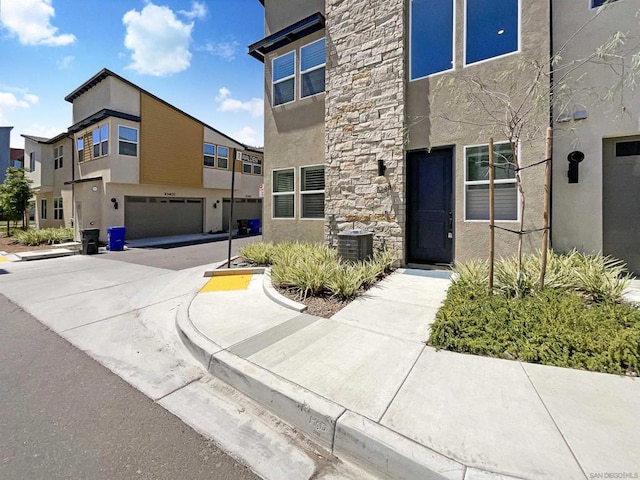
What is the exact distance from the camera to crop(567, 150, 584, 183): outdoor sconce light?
20.4 ft

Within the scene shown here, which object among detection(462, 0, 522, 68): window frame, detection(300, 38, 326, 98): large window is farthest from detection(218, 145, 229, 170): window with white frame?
detection(462, 0, 522, 68): window frame

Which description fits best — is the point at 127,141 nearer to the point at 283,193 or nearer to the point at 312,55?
the point at 283,193

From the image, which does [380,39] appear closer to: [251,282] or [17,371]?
[251,282]

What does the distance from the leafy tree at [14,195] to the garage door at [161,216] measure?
8308mm

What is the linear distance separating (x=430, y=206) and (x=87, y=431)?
7285 millimetres

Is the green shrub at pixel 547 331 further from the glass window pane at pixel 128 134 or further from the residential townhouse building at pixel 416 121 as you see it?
the glass window pane at pixel 128 134

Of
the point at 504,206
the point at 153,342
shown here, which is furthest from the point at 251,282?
the point at 504,206

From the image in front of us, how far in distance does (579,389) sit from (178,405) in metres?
3.69

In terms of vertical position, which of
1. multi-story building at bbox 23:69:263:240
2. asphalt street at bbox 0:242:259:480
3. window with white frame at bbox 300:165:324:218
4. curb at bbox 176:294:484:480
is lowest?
asphalt street at bbox 0:242:259:480

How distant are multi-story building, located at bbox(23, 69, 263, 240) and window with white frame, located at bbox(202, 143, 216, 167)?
0.07m

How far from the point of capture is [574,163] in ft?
20.5

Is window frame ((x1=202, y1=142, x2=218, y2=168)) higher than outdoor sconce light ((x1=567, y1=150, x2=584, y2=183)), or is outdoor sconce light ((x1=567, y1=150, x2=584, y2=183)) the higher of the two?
window frame ((x1=202, y1=142, x2=218, y2=168))

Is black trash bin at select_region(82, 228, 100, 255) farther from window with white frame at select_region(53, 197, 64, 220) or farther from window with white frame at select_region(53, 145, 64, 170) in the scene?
window with white frame at select_region(53, 145, 64, 170)

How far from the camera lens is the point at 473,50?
22.9 ft
